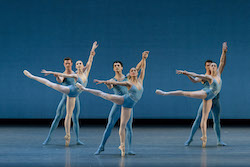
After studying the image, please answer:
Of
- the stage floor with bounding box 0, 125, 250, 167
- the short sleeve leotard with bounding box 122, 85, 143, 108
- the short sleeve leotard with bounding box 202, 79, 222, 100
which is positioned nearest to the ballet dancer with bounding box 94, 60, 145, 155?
the stage floor with bounding box 0, 125, 250, 167

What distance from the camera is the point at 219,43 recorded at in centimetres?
1107

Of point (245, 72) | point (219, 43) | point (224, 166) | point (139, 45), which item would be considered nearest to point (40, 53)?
point (139, 45)

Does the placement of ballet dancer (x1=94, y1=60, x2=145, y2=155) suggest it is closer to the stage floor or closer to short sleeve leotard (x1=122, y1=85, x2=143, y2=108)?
the stage floor

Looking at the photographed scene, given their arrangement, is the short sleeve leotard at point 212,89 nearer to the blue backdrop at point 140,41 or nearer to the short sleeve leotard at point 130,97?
→ the short sleeve leotard at point 130,97

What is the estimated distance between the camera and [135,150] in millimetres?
6727

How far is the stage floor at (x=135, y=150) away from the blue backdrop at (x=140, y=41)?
1812mm

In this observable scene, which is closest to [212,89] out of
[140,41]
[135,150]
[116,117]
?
[135,150]

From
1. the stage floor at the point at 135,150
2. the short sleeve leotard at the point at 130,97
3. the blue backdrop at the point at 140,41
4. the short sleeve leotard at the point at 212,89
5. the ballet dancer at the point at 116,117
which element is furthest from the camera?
the blue backdrop at the point at 140,41

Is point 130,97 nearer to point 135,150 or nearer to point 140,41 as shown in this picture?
point 135,150

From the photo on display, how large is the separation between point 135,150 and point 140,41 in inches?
194

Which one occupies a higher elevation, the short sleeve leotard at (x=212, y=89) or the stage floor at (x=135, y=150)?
the short sleeve leotard at (x=212, y=89)

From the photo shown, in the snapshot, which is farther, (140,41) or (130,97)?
(140,41)

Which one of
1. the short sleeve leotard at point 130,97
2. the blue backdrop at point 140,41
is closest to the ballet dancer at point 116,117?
the short sleeve leotard at point 130,97

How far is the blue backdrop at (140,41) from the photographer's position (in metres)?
11.1
